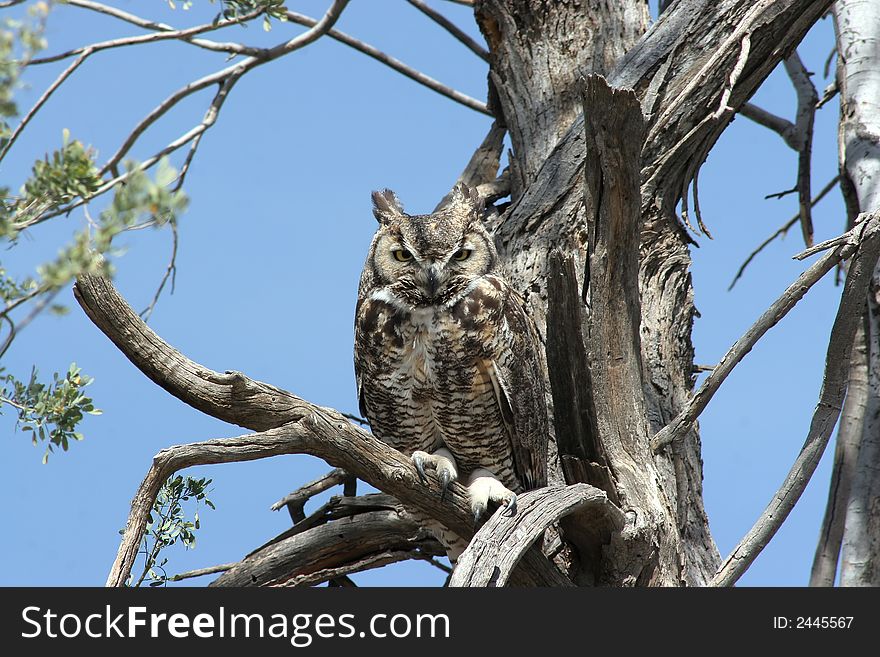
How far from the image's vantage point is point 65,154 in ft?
5.64

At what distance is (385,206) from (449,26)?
255cm

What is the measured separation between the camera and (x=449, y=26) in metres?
6.04

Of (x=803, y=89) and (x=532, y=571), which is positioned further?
(x=803, y=89)

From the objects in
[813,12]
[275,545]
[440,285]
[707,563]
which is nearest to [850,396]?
[707,563]

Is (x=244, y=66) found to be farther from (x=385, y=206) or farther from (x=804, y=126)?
(x=804, y=126)

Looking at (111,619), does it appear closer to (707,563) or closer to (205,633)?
(205,633)

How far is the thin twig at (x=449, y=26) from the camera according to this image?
5945mm

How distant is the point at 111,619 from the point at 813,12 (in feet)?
12.5

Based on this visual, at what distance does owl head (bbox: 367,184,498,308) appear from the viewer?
3553 mm

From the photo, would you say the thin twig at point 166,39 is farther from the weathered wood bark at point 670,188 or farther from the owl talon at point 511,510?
the owl talon at point 511,510

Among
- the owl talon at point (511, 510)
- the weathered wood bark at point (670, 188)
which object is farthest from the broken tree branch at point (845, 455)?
the owl talon at point (511, 510)

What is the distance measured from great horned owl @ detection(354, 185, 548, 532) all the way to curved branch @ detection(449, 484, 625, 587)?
0.45 metres

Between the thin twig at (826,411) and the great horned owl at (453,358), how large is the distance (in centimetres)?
84

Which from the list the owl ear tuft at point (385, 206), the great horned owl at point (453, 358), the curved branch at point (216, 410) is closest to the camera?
the curved branch at point (216, 410)
